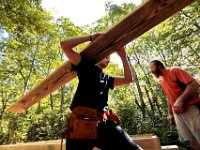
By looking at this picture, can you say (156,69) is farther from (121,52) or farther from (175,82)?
(121,52)

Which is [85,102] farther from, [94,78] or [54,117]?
[54,117]

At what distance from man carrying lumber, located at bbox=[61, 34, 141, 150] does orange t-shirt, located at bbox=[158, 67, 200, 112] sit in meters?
1.55

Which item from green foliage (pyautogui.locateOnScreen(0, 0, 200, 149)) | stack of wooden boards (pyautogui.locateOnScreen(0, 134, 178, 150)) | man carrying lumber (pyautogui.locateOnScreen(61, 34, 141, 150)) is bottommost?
stack of wooden boards (pyautogui.locateOnScreen(0, 134, 178, 150))

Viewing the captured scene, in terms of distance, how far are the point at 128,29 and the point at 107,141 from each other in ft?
3.29

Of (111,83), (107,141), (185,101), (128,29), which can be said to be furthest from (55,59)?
(128,29)

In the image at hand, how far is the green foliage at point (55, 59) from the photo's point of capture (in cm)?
734

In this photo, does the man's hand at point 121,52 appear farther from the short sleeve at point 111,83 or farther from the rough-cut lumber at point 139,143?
the rough-cut lumber at point 139,143

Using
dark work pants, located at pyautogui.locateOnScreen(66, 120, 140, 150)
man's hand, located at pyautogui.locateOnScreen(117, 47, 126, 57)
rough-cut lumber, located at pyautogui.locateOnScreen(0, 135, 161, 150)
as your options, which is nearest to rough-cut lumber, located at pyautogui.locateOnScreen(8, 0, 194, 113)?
man's hand, located at pyautogui.locateOnScreen(117, 47, 126, 57)

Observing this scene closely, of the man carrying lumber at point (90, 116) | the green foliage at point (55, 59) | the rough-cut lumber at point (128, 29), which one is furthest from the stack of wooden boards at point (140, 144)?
the green foliage at point (55, 59)

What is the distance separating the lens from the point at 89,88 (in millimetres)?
2016

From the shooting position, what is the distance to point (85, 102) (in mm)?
1957

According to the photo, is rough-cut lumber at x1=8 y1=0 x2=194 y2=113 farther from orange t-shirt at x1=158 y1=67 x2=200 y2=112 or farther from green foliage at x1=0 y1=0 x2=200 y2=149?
green foliage at x1=0 y1=0 x2=200 y2=149

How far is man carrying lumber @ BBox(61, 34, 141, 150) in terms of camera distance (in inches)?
73.0

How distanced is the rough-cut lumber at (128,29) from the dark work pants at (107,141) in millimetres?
677
